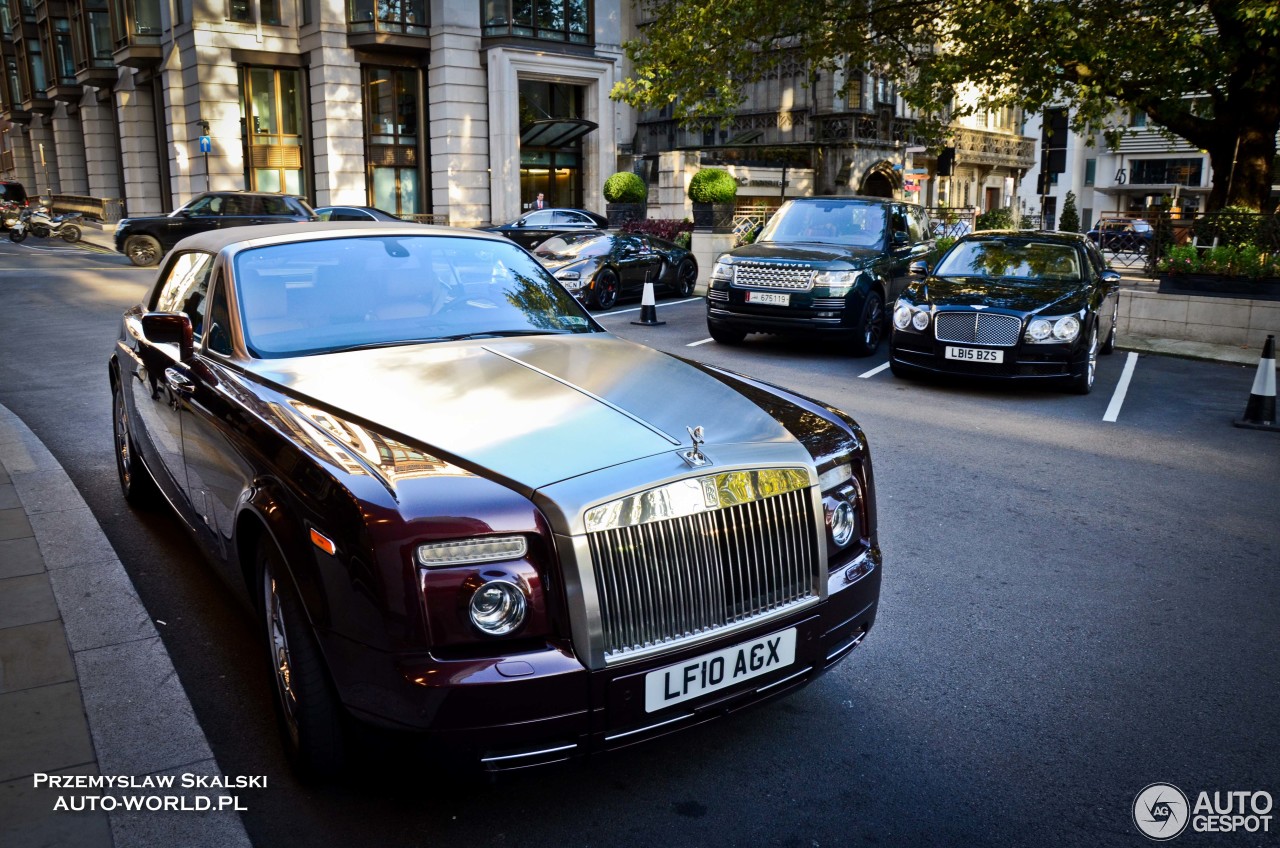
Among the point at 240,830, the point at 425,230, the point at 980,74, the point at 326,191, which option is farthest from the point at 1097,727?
the point at 326,191

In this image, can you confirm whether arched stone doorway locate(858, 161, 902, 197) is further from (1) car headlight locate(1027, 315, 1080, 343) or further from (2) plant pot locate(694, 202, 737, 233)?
(1) car headlight locate(1027, 315, 1080, 343)

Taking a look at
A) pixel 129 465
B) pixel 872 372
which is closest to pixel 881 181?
pixel 872 372

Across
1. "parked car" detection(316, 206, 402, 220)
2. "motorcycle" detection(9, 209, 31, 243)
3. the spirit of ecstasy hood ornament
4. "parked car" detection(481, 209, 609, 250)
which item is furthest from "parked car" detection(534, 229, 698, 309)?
"motorcycle" detection(9, 209, 31, 243)

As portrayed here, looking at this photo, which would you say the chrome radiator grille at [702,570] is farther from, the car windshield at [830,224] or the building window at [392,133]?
the building window at [392,133]

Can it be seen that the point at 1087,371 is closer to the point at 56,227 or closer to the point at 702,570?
the point at 702,570

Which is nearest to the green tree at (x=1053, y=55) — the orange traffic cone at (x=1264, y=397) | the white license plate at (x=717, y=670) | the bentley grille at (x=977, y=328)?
the orange traffic cone at (x=1264, y=397)

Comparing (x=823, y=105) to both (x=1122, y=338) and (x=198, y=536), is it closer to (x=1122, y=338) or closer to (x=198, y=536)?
(x=1122, y=338)

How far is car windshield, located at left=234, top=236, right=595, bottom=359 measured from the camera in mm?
4141

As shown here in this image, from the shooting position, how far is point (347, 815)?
3.06 m

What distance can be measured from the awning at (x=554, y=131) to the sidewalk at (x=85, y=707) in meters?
33.7

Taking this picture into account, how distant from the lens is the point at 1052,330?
979 centimetres

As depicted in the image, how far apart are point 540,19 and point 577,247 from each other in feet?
71.9

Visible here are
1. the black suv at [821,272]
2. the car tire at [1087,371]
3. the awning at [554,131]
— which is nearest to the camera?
the car tire at [1087,371]

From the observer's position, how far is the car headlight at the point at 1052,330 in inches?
385
